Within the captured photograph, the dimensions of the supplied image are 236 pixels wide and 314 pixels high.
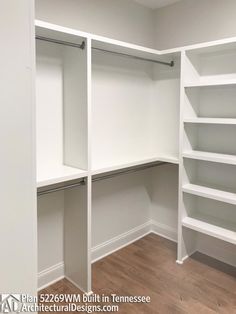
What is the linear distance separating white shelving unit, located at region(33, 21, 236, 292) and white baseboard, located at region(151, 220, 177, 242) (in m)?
0.08

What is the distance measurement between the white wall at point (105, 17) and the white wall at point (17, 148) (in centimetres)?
120

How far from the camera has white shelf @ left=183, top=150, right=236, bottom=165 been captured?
2379 millimetres

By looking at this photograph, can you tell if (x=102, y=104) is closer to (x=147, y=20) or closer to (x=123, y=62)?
(x=123, y=62)

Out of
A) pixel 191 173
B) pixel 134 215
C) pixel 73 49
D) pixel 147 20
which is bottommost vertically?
pixel 134 215

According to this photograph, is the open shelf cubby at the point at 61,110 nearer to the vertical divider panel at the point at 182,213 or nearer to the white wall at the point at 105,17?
the white wall at the point at 105,17

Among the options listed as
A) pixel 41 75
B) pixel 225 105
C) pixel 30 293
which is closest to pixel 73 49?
pixel 41 75

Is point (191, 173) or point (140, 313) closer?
point (140, 313)

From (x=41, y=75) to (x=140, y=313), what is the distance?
2.01 m

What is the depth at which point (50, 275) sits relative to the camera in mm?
2475

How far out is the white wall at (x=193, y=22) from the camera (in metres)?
2.59

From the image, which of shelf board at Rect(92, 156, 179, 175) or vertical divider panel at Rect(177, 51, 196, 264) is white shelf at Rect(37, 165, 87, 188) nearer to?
shelf board at Rect(92, 156, 179, 175)

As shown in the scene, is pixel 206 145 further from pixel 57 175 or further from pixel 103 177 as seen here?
pixel 57 175

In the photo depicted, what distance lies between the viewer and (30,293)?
1314 mm

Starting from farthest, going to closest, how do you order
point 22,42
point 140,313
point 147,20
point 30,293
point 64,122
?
point 147,20 < point 64,122 < point 140,313 < point 30,293 < point 22,42
